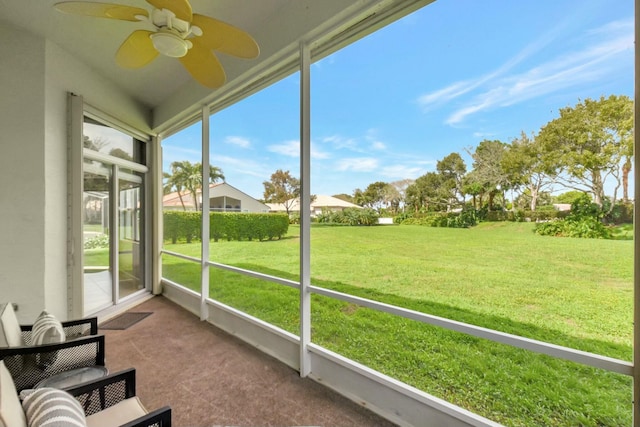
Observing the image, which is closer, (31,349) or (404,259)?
(31,349)

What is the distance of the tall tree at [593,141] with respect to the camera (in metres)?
1.32

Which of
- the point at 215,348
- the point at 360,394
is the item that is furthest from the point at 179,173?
the point at 360,394

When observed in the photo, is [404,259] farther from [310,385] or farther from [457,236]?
[310,385]

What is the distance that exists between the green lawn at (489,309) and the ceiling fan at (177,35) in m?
1.57

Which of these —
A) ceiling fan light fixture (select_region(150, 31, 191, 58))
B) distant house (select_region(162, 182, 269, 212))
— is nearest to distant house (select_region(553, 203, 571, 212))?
ceiling fan light fixture (select_region(150, 31, 191, 58))

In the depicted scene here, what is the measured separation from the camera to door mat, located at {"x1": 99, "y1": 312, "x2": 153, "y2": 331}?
3.40 metres

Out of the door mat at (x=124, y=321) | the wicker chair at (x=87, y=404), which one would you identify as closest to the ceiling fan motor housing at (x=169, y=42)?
the wicker chair at (x=87, y=404)

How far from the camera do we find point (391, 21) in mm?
1970

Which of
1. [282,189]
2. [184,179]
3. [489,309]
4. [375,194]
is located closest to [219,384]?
[282,189]

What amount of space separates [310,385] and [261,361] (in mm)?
592

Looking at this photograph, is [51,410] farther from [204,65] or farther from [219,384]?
[204,65]

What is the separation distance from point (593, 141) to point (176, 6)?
7.31 ft

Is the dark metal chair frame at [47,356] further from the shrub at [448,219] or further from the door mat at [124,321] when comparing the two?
the shrub at [448,219]

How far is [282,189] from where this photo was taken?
3088mm
